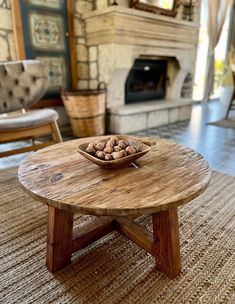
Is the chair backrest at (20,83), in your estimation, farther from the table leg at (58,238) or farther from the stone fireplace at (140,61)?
the table leg at (58,238)

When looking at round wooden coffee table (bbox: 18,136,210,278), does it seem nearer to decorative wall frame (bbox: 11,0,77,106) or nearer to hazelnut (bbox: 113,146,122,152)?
hazelnut (bbox: 113,146,122,152)

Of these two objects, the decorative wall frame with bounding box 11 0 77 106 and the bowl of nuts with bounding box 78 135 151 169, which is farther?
the decorative wall frame with bounding box 11 0 77 106

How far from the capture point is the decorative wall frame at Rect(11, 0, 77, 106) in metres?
2.47

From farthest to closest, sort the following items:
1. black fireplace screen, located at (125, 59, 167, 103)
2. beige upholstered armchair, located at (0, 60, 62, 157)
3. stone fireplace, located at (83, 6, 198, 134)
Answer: black fireplace screen, located at (125, 59, 167, 103)
stone fireplace, located at (83, 6, 198, 134)
beige upholstered armchair, located at (0, 60, 62, 157)

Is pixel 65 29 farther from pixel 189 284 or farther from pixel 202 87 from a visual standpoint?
pixel 202 87

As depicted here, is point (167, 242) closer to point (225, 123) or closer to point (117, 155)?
point (117, 155)

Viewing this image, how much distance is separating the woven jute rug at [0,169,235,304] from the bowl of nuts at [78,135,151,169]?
0.41 meters

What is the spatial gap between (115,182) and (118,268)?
1.24 ft

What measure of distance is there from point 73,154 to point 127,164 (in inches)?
10.7

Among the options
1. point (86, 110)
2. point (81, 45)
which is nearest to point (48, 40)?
point (81, 45)

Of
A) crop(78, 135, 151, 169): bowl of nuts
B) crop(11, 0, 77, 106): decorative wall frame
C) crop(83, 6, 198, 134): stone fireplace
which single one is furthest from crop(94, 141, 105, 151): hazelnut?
crop(11, 0, 77, 106): decorative wall frame

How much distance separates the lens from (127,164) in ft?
3.04

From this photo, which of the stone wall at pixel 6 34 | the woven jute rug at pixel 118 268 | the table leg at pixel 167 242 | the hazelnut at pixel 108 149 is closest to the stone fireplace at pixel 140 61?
the stone wall at pixel 6 34

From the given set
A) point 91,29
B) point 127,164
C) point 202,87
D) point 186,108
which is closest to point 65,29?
point 91,29
